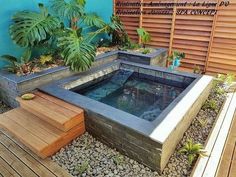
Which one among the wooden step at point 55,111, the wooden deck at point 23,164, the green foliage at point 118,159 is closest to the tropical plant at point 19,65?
the wooden step at point 55,111

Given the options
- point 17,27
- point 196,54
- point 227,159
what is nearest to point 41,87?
point 17,27

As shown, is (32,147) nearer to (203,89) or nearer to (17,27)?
(17,27)

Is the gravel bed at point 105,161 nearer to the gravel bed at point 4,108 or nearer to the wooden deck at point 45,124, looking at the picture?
the wooden deck at point 45,124

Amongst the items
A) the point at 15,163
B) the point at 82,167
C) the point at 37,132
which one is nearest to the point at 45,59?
the point at 37,132

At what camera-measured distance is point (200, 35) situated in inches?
165

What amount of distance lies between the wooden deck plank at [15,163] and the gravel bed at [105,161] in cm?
27

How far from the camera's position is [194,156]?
2.03 metres

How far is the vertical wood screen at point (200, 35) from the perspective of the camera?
3.85m

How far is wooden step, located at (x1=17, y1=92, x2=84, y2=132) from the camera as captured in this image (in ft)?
7.24

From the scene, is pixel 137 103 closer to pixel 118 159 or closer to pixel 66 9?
pixel 118 159

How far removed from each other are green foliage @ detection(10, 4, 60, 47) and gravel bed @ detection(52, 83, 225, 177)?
1622 mm

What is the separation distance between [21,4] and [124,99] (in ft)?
7.77

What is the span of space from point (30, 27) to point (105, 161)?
221cm

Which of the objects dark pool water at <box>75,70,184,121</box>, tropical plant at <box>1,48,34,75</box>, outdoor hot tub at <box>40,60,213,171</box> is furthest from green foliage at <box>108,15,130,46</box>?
tropical plant at <box>1,48,34,75</box>
